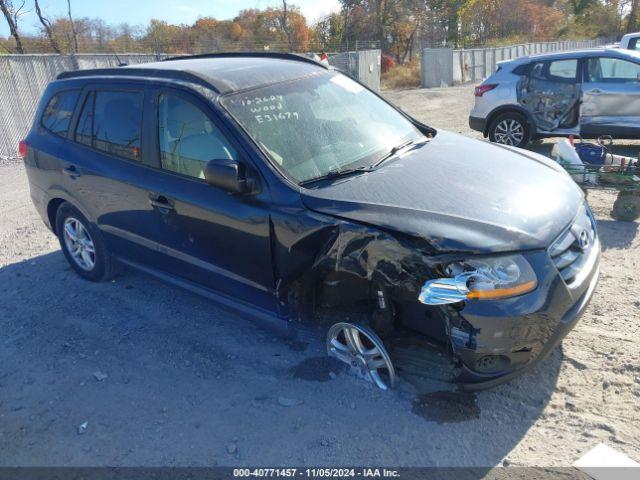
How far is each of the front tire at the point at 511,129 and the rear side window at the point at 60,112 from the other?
6504 millimetres

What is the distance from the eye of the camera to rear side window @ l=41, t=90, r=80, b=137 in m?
4.55

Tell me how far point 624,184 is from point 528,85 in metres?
3.56

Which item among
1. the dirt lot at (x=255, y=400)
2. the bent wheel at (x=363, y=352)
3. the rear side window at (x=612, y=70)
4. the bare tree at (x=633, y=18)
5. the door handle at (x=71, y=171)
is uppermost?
the bare tree at (x=633, y=18)

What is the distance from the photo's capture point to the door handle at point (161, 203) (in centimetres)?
363

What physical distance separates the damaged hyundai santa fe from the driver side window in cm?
1

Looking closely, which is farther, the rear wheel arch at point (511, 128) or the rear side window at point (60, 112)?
the rear wheel arch at point (511, 128)

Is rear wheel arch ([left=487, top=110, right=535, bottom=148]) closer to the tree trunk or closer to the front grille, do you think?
the front grille

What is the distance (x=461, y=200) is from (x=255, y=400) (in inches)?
67.3

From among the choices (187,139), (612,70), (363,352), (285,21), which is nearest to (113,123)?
(187,139)

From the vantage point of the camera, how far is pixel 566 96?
8023 mm

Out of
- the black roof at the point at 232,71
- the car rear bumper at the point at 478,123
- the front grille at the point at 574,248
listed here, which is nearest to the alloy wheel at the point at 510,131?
the car rear bumper at the point at 478,123

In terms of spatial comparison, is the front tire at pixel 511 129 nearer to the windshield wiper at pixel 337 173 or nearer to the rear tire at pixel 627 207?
the rear tire at pixel 627 207

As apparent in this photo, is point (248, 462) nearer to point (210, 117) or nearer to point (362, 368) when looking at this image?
point (362, 368)

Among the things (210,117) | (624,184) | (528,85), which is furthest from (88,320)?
(528,85)
